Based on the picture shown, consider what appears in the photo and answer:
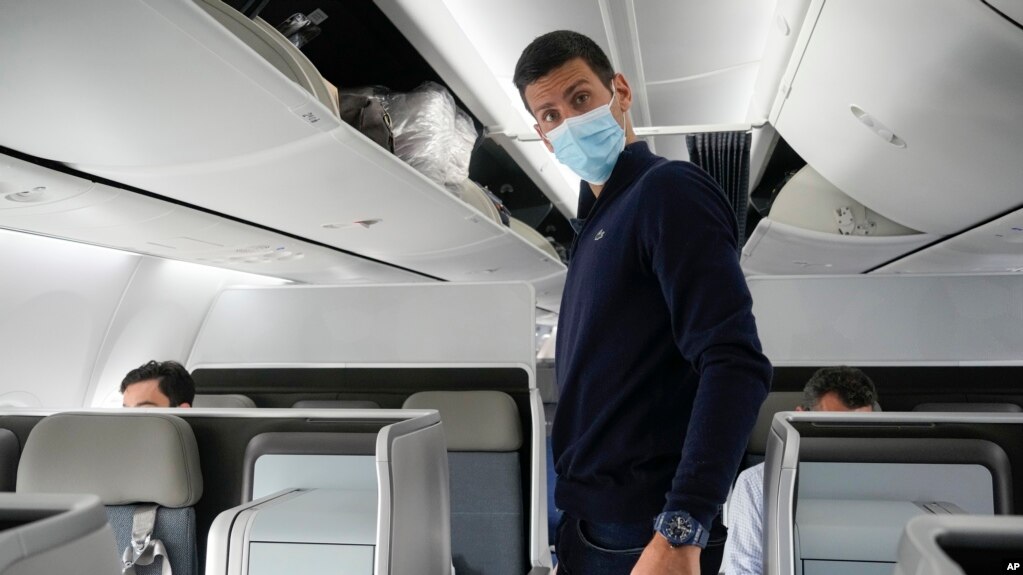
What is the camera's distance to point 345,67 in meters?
3.79

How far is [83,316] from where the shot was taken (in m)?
4.73

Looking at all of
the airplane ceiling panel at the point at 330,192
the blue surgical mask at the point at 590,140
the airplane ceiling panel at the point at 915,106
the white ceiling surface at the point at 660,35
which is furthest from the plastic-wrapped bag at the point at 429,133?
the blue surgical mask at the point at 590,140

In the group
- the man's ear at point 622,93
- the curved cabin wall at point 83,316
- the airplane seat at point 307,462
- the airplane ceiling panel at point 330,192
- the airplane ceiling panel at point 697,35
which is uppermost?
the airplane ceiling panel at point 697,35

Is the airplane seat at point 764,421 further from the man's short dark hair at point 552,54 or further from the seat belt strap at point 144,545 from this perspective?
the seat belt strap at point 144,545

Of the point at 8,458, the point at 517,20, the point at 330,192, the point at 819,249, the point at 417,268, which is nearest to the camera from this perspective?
the point at 8,458

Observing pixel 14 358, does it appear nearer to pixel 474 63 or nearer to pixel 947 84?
pixel 474 63

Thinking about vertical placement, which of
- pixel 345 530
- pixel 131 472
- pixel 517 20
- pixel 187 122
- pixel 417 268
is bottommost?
pixel 345 530

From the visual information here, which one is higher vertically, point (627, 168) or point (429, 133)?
→ point (429, 133)

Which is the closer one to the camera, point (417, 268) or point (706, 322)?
point (706, 322)

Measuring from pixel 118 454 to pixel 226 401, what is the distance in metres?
2.18

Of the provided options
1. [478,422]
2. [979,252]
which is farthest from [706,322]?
[979,252]

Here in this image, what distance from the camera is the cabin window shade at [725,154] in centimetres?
489

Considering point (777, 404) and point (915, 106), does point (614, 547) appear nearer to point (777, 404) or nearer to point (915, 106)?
point (915, 106)

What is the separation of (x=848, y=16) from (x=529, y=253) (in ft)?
12.8
